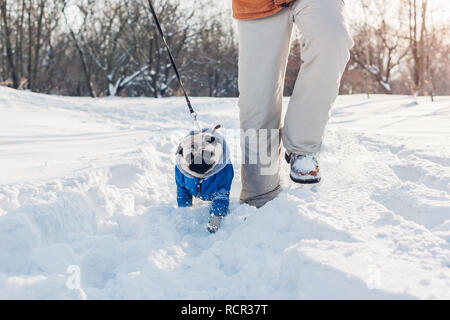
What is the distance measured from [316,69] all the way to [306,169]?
19.8 inches

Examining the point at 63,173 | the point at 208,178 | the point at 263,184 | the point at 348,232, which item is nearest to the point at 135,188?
the point at 63,173

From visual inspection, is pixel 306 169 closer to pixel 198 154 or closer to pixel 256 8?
pixel 198 154

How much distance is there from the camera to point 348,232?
1.40m

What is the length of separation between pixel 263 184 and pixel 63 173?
1218mm

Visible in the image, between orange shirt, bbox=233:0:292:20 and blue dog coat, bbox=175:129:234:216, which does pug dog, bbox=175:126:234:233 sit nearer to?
blue dog coat, bbox=175:129:234:216

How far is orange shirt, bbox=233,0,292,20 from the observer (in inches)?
73.3

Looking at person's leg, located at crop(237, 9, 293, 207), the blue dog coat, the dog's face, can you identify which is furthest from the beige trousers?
the dog's face

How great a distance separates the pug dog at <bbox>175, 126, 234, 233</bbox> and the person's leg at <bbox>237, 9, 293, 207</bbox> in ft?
0.51

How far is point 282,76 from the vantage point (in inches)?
83.1

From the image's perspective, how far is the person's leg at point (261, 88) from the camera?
196 centimetres
